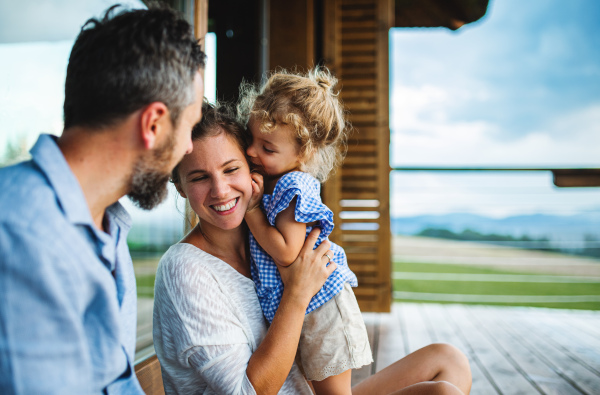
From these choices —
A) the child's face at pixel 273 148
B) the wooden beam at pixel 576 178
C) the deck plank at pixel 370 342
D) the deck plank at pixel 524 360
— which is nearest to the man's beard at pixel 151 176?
the child's face at pixel 273 148

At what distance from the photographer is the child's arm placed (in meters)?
1.19

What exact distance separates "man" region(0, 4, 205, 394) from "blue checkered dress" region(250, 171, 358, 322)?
0.38 meters

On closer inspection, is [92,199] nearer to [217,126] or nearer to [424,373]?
[217,126]

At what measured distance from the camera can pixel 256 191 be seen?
1305 millimetres

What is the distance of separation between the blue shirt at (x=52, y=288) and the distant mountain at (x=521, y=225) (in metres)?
4.65

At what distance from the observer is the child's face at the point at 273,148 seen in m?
1.39

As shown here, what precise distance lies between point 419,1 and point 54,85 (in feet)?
14.2

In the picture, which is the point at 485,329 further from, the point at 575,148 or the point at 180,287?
the point at 575,148

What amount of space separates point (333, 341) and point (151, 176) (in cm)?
68

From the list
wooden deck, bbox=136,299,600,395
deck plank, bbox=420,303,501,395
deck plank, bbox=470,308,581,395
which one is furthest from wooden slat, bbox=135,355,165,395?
deck plank, bbox=470,308,581,395

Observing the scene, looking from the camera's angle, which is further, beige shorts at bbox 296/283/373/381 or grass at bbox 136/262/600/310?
grass at bbox 136/262/600/310

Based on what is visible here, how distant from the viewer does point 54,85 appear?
1.32 metres

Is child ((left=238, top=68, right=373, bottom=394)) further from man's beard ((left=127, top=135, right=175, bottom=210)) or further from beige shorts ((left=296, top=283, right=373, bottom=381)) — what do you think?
man's beard ((left=127, top=135, right=175, bottom=210))

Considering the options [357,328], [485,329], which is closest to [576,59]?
[485,329]
